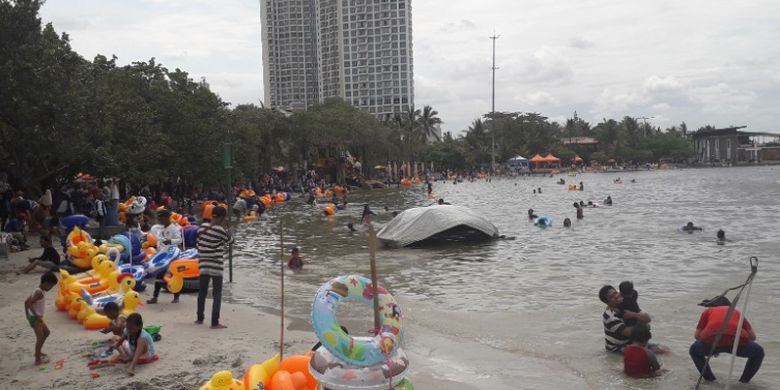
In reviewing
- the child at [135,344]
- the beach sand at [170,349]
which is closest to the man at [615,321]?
the beach sand at [170,349]

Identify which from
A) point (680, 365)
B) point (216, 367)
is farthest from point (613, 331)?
point (216, 367)

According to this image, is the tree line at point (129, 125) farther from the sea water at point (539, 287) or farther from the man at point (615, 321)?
the man at point (615, 321)

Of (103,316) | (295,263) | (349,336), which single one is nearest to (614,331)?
(349,336)

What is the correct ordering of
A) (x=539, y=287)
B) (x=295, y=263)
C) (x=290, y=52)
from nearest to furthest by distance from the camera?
(x=539, y=287) < (x=295, y=263) < (x=290, y=52)

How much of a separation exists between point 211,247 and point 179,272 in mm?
2411

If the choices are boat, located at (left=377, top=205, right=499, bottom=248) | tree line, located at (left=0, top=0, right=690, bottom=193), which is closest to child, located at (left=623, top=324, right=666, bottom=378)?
boat, located at (left=377, top=205, right=499, bottom=248)

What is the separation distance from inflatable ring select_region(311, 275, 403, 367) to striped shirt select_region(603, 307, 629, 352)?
193 inches

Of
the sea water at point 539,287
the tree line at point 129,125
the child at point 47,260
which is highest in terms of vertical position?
the tree line at point 129,125

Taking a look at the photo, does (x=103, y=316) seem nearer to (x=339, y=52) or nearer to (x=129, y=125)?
(x=129, y=125)

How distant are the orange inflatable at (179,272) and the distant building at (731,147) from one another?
139270 mm

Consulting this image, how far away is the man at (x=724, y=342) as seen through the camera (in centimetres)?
773

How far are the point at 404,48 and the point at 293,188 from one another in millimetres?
80785

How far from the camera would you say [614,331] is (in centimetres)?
930

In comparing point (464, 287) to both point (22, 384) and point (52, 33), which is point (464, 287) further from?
point (52, 33)
